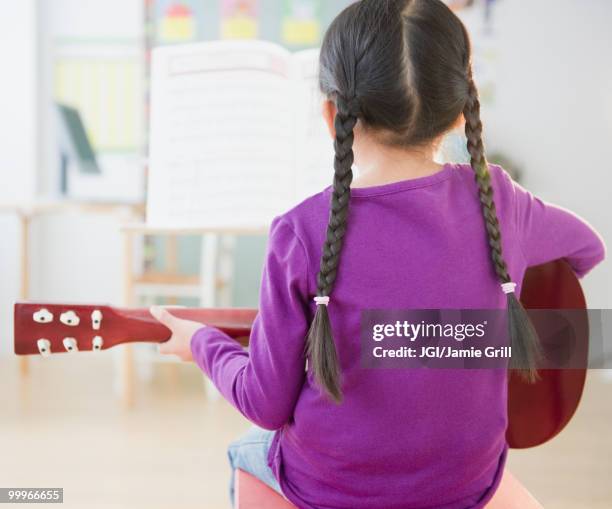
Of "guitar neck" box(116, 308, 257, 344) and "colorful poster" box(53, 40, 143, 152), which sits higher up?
"colorful poster" box(53, 40, 143, 152)

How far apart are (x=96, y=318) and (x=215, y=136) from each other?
1.43ft

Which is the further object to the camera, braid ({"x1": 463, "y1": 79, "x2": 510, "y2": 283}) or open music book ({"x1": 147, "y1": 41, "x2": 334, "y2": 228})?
open music book ({"x1": 147, "y1": 41, "x2": 334, "y2": 228})

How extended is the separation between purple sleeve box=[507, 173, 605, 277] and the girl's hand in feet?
1.38

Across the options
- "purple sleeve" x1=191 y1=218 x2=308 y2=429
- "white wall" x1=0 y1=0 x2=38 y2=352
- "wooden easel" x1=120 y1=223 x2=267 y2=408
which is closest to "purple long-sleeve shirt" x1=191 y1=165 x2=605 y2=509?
"purple sleeve" x1=191 y1=218 x2=308 y2=429

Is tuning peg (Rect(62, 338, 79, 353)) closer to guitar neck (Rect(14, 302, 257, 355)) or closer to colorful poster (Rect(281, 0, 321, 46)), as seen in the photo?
guitar neck (Rect(14, 302, 257, 355))

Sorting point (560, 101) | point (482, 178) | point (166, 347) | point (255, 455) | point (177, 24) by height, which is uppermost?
point (177, 24)

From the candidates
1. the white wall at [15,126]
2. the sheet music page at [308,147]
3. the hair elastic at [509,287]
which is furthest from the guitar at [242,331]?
the white wall at [15,126]

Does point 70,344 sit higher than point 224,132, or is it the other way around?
point 224,132

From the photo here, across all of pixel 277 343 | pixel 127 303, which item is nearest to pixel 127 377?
pixel 127 303

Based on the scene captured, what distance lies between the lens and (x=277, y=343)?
75cm

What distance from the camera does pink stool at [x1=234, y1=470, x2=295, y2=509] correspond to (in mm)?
832

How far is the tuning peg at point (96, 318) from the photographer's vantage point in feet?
3.10

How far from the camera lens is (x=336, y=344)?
2.48 ft

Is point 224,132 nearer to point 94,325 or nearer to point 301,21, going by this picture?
point 94,325
